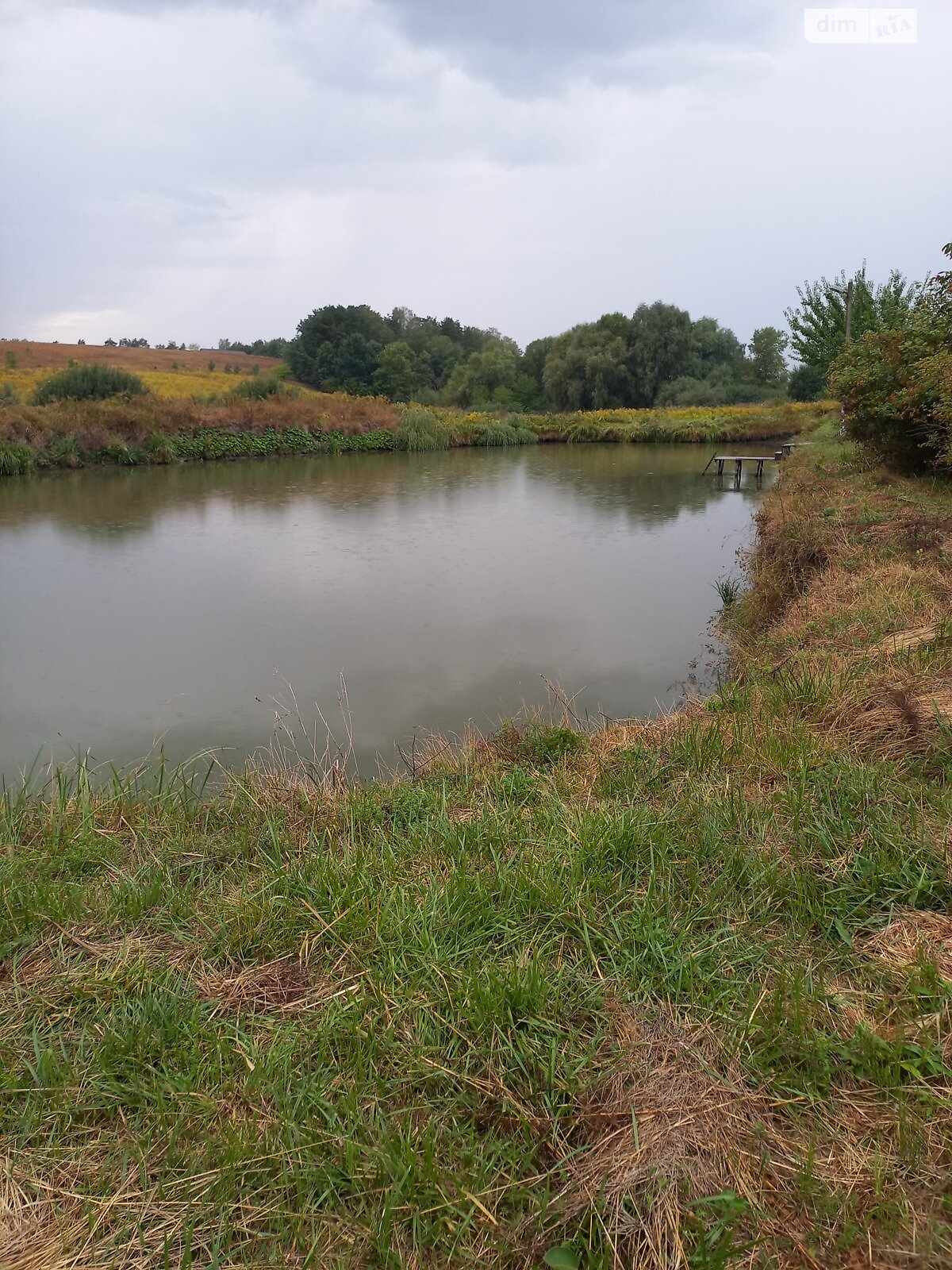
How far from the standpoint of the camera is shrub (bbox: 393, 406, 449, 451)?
805 inches

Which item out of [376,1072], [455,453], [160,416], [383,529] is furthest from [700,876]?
[455,453]

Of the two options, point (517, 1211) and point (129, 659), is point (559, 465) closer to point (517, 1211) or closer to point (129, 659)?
point (129, 659)

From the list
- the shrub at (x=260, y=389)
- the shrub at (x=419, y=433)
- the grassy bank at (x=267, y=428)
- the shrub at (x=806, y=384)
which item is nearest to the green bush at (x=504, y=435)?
the grassy bank at (x=267, y=428)

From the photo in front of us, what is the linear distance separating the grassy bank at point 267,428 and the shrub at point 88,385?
1.52 metres

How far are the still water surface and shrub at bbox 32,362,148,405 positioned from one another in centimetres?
687

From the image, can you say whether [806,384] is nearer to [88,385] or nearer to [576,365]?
[576,365]

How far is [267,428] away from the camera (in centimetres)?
1858

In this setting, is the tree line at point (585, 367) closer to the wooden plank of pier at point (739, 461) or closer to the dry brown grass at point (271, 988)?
the wooden plank of pier at point (739, 461)

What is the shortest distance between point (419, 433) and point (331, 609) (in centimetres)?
1558

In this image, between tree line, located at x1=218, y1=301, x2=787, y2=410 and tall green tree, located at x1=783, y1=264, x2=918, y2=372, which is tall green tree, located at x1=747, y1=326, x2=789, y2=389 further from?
tall green tree, located at x1=783, y1=264, x2=918, y2=372

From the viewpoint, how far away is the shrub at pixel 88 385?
18223 millimetres

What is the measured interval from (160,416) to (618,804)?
55.6ft

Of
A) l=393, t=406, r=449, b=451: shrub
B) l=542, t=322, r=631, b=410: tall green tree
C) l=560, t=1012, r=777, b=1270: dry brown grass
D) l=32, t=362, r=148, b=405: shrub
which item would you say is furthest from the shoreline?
l=560, t=1012, r=777, b=1270: dry brown grass

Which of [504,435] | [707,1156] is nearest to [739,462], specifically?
A: [504,435]
